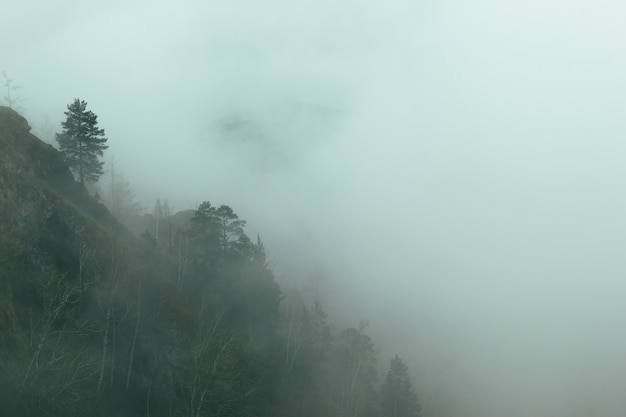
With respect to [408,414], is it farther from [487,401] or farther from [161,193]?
[161,193]

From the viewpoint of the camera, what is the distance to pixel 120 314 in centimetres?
4828

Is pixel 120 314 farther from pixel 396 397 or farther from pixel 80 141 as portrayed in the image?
pixel 396 397

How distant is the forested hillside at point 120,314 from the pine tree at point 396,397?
1302 cm

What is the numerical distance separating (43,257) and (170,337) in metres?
11.7

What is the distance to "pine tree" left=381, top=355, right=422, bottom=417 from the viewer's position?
8194 centimetres

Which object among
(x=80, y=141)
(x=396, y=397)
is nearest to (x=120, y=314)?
(x=80, y=141)

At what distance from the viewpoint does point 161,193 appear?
181 m

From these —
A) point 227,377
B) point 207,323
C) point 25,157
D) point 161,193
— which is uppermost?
point 161,193

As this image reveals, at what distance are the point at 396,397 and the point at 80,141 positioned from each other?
47.4 metres

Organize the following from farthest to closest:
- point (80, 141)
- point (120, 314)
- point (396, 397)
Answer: point (396, 397) → point (80, 141) → point (120, 314)

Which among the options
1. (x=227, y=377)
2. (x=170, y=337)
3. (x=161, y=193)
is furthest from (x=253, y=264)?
(x=161, y=193)

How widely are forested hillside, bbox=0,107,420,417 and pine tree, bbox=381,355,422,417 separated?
42.7 ft

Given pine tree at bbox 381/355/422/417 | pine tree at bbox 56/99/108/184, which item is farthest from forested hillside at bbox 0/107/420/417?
pine tree at bbox 381/355/422/417

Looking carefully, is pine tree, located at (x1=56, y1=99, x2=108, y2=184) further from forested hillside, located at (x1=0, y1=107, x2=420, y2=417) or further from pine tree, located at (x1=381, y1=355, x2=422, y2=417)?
pine tree, located at (x1=381, y1=355, x2=422, y2=417)
